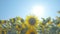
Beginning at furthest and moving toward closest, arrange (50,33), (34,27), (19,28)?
(50,33) < (19,28) < (34,27)

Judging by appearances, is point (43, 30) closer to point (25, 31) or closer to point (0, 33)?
point (25, 31)

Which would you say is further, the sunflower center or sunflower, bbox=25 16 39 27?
the sunflower center

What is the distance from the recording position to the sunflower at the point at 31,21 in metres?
15.4

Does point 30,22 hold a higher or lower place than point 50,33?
higher

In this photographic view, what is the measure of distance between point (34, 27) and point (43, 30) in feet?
9.93

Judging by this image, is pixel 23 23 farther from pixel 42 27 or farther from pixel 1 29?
pixel 1 29

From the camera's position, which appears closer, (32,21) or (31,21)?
(31,21)

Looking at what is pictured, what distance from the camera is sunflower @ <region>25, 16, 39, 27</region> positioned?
606 inches

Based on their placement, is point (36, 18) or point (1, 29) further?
point (1, 29)

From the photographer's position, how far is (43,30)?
18.3m

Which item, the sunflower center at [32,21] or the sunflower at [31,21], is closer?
the sunflower at [31,21]

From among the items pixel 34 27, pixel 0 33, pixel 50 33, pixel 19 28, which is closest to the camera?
pixel 34 27

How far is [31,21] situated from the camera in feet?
53.0

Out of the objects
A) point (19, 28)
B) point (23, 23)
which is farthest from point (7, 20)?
point (23, 23)
